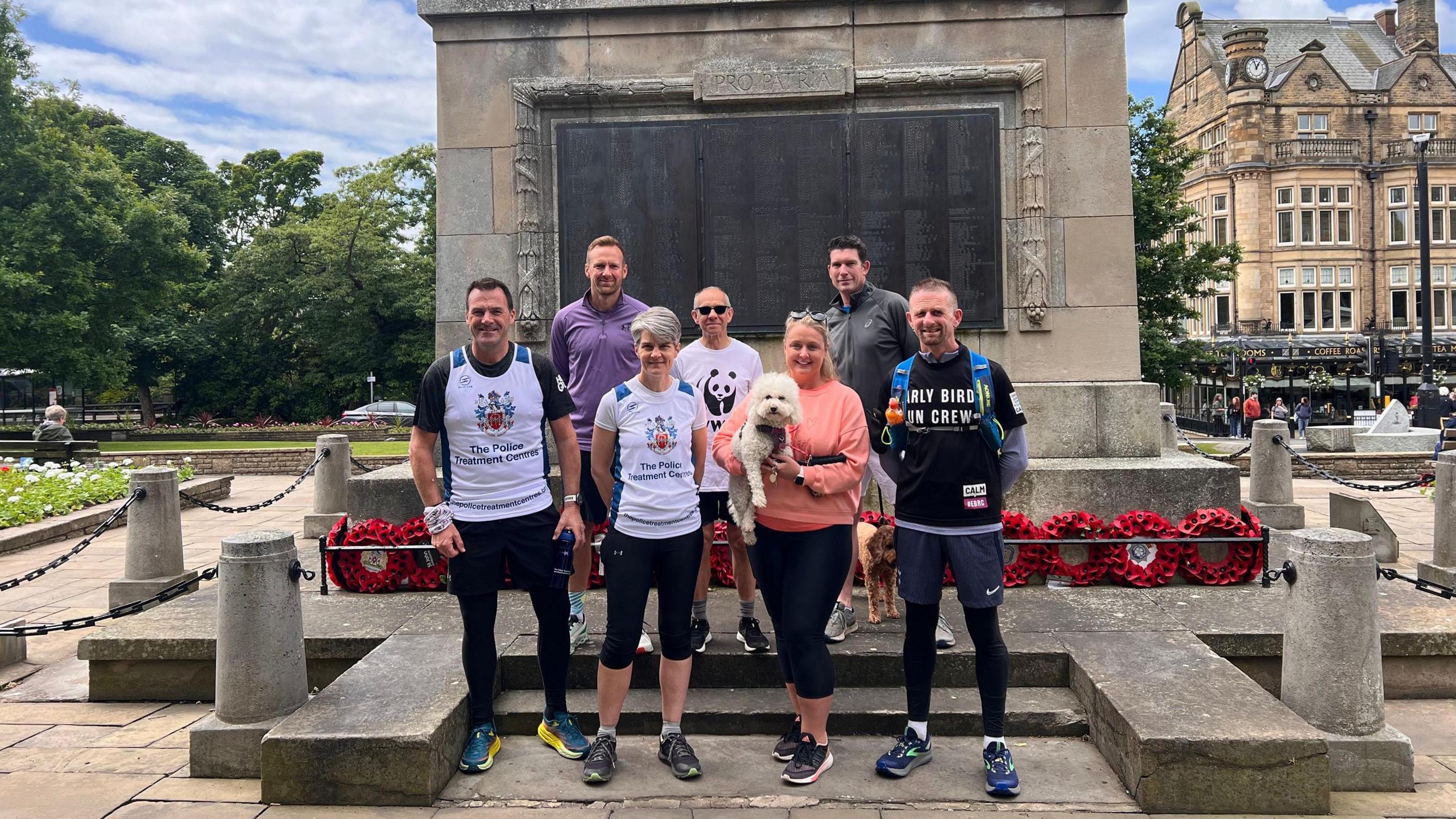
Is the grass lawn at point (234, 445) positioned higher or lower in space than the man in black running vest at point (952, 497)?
lower

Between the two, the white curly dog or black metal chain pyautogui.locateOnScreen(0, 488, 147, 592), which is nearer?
the white curly dog

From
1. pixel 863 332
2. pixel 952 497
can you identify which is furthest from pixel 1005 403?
pixel 863 332

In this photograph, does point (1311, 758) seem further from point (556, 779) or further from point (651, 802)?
point (556, 779)

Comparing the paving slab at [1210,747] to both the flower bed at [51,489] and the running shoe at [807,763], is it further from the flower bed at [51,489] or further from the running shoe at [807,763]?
A: the flower bed at [51,489]

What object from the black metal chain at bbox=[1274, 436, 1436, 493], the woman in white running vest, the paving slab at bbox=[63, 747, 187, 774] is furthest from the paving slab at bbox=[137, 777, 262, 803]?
the black metal chain at bbox=[1274, 436, 1436, 493]

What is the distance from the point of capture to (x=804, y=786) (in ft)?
13.3

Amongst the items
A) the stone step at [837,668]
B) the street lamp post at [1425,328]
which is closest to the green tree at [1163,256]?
the street lamp post at [1425,328]

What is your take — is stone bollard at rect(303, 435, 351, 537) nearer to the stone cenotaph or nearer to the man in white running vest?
the stone cenotaph

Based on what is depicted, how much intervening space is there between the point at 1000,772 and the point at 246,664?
11.1 ft

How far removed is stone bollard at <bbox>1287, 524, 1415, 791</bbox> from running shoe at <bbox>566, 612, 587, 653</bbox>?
344 centimetres

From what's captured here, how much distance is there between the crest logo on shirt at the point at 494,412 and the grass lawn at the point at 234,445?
60.0 ft

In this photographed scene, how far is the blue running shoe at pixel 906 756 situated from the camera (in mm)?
4082

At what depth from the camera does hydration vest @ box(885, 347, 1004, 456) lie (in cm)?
400

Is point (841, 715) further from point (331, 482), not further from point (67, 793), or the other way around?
point (331, 482)
